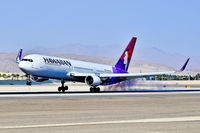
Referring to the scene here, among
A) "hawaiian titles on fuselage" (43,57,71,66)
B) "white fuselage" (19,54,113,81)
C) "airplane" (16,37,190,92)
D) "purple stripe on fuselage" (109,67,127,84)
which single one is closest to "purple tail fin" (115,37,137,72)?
"purple stripe on fuselage" (109,67,127,84)

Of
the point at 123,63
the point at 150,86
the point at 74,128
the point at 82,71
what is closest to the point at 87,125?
the point at 74,128

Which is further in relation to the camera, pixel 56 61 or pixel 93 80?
pixel 93 80

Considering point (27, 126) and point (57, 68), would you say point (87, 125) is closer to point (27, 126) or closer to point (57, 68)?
point (27, 126)

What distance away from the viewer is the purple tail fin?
69.0m

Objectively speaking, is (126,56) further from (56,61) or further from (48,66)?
(48,66)

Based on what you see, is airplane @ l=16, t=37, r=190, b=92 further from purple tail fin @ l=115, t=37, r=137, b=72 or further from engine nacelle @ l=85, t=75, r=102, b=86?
purple tail fin @ l=115, t=37, r=137, b=72

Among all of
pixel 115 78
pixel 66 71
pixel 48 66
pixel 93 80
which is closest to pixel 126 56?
pixel 115 78

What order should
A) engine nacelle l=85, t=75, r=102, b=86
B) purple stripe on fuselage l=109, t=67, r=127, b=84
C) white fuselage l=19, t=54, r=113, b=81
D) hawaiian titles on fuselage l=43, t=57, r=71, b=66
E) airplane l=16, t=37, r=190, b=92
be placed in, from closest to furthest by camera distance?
white fuselage l=19, t=54, r=113, b=81 < airplane l=16, t=37, r=190, b=92 < hawaiian titles on fuselage l=43, t=57, r=71, b=66 < engine nacelle l=85, t=75, r=102, b=86 < purple stripe on fuselage l=109, t=67, r=127, b=84

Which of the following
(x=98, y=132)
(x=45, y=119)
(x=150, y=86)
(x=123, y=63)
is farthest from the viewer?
(x=150, y=86)

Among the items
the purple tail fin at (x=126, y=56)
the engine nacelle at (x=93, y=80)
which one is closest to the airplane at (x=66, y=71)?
the engine nacelle at (x=93, y=80)

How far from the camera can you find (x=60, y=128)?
14523 millimetres

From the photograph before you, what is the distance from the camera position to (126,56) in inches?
2734

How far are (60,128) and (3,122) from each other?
129 inches

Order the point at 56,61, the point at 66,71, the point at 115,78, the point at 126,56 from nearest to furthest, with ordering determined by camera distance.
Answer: the point at 56,61 < the point at 66,71 < the point at 115,78 < the point at 126,56
